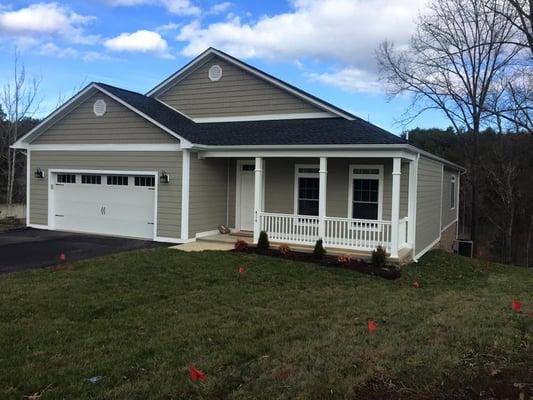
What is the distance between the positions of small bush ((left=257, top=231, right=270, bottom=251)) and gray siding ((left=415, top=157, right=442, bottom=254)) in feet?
14.8

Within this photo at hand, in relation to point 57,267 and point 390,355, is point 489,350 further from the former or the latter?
point 57,267

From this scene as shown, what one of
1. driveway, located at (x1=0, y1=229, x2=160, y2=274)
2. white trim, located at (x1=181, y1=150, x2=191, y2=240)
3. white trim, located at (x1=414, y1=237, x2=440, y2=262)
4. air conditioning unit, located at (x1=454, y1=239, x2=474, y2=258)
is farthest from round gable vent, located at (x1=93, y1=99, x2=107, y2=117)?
air conditioning unit, located at (x1=454, y1=239, x2=474, y2=258)

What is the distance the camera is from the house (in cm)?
1312

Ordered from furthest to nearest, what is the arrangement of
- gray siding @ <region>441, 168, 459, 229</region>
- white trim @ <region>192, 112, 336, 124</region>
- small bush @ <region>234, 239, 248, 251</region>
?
1. gray siding @ <region>441, 168, 459, 229</region>
2. white trim @ <region>192, 112, 336, 124</region>
3. small bush @ <region>234, 239, 248, 251</region>

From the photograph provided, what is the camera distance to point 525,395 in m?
3.38

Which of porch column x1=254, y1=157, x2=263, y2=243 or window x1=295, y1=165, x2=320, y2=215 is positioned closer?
porch column x1=254, y1=157, x2=263, y2=243

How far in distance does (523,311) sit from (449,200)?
15701 mm

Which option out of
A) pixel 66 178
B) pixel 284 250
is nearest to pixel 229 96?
pixel 66 178

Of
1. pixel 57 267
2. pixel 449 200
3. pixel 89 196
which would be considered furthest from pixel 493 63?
pixel 57 267

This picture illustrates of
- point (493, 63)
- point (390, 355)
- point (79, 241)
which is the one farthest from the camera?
point (493, 63)

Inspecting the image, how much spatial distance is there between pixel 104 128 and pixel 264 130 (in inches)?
194

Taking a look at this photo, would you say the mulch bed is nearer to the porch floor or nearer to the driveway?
the porch floor

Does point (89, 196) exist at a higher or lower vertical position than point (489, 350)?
higher

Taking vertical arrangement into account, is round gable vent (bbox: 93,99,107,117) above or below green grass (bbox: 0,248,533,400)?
above
